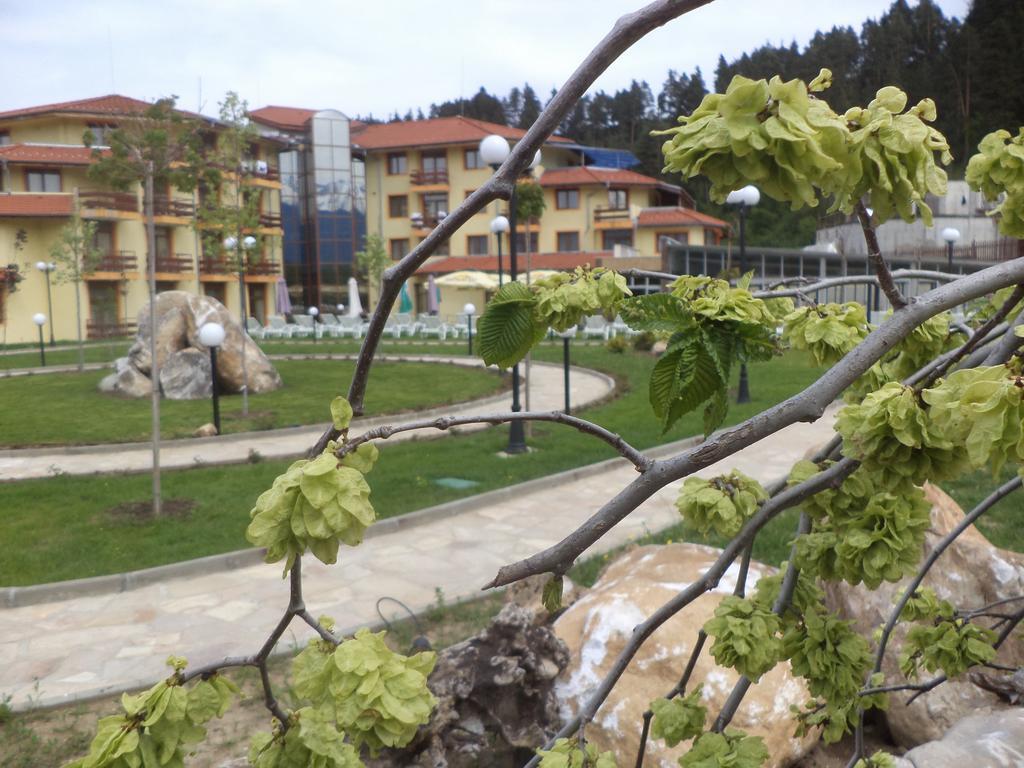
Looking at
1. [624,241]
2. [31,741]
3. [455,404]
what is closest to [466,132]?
[624,241]

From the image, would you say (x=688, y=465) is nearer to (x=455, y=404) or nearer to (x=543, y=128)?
(x=543, y=128)

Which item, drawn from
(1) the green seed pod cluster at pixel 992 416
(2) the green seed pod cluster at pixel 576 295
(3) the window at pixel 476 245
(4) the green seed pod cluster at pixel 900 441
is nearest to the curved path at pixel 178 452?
(2) the green seed pod cluster at pixel 576 295

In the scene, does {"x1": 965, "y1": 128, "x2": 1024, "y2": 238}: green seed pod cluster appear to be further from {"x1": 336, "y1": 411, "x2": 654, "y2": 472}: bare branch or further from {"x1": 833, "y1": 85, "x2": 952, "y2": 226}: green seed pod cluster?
{"x1": 336, "y1": 411, "x2": 654, "y2": 472}: bare branch

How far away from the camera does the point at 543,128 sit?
2.96 feet

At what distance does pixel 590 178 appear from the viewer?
137 feet

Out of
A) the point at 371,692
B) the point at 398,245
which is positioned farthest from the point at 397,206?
the point at 371,692

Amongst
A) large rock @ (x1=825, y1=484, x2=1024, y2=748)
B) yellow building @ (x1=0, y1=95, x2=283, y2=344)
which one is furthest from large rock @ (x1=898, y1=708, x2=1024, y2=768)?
yellow building @ (x1=0, y1=95, x2=283, y2=344)

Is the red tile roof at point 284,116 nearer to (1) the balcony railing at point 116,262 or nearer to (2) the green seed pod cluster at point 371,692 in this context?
(1) the balcony railing at point 116,262

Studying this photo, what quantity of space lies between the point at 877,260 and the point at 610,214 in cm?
4210

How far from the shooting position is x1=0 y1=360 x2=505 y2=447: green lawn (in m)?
13.1

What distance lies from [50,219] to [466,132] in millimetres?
20814

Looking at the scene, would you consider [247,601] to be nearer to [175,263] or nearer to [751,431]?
[751,431]

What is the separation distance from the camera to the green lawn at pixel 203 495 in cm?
723

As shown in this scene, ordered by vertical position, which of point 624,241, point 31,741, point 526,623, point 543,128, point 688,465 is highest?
point 624,241
